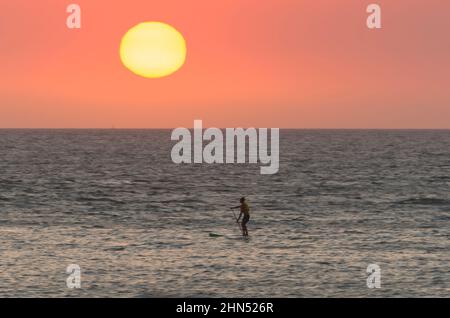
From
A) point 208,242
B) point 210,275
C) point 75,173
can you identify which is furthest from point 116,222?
point 75,173

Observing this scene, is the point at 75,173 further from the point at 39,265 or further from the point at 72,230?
the point at 39,265

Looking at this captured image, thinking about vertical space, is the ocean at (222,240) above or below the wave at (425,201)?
below

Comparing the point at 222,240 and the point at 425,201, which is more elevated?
the point at 425,201

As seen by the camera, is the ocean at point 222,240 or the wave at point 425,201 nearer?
the ocean at point 222,240

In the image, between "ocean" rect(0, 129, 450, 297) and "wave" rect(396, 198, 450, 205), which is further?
"wave" rect(396, 198, 450, 205)

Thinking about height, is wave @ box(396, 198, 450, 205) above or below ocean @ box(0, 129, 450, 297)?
above

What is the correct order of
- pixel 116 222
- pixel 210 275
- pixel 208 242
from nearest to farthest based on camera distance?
pixel 210 275 < pixel 208 242 < pixel 116 222

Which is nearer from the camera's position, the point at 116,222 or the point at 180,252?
the point at 180,252

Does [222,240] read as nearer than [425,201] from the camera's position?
Yes

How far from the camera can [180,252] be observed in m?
41.3
